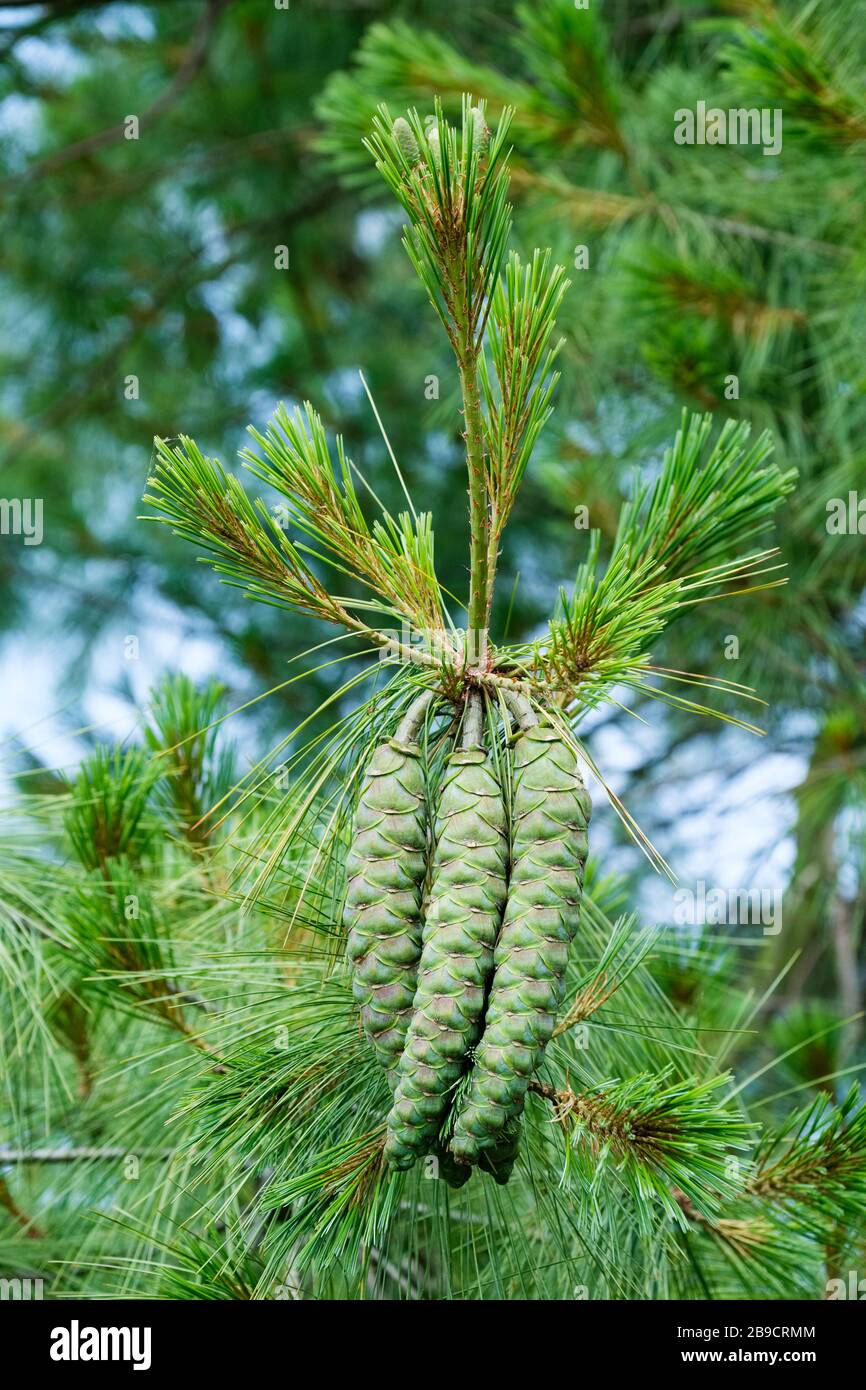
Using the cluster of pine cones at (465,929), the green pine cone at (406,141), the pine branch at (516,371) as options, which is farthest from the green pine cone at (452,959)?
the green pine cone at (406,141)

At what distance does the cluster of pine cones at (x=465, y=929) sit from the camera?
0.56m

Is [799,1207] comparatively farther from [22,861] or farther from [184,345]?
[184,345]

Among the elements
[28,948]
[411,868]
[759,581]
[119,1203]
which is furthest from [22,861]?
[759,581]

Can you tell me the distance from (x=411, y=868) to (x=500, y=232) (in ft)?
0.97

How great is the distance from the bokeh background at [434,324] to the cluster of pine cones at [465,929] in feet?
0.92

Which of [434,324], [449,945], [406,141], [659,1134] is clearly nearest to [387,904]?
[449,945]

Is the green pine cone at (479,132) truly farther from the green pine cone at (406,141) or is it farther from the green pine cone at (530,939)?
the green pine cone at (530,939)

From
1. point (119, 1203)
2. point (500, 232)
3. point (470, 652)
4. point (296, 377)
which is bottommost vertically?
point (119, 1203)

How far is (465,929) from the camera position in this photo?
56 cm

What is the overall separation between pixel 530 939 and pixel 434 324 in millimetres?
1967

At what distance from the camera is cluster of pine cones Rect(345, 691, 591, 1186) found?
21.9 inches

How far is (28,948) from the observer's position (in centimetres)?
87

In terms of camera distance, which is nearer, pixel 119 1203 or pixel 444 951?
pixel 444 951

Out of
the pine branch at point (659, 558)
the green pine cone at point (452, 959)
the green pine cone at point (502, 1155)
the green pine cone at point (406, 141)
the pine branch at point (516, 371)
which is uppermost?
the green pine cone at point (406, 141)
